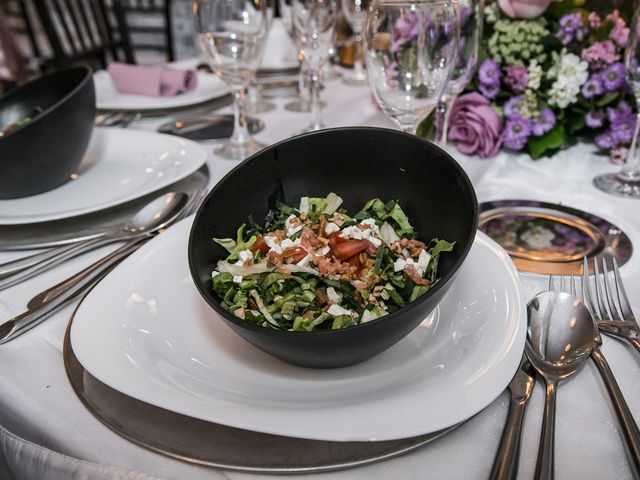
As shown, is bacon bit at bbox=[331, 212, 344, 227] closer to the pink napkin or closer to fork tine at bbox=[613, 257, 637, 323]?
fork tine at bbox=[613, 257, 637, 323]

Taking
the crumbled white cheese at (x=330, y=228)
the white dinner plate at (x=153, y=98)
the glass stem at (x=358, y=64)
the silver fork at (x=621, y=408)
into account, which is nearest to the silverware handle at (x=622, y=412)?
the silver fork at (x=621, y=408)

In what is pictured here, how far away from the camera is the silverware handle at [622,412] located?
1.22 ft

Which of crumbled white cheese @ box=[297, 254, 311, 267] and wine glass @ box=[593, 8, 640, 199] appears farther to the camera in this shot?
wine glass @ box=[593, 8, 640, 199]

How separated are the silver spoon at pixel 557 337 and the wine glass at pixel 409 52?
33cm

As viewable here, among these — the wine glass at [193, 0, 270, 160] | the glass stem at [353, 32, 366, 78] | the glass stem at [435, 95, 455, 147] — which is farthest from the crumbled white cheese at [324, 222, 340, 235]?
the glass stem at [353, 32, 366, 78]

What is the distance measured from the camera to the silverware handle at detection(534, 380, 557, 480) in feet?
1.17

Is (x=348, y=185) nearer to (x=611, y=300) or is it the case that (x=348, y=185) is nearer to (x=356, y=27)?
(x=611, y=300)

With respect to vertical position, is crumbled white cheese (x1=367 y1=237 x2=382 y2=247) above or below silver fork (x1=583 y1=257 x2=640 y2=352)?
above

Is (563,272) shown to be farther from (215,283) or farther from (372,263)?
(215,283)

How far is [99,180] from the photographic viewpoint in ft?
2.72

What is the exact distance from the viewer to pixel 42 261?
625mm

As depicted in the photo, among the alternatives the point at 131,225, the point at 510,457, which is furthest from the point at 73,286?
the point at 510,457

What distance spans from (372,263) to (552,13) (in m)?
0.68

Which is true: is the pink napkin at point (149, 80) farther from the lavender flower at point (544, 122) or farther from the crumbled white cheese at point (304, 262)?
the crumbled white cheese at point (304, 262)
